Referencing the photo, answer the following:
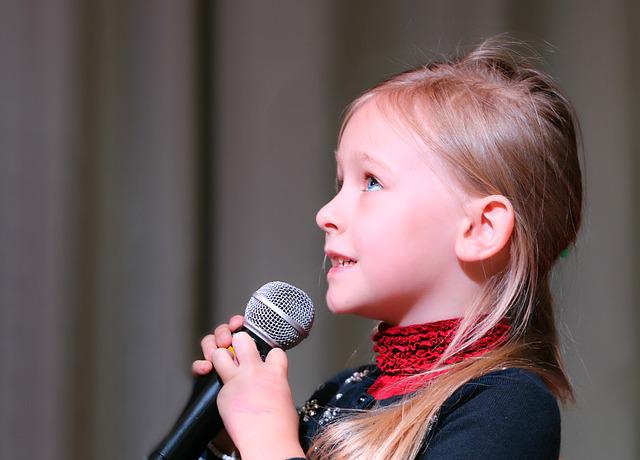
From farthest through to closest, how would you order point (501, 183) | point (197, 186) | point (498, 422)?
point (197, 186)
point (501, 183)
point (498, 422)

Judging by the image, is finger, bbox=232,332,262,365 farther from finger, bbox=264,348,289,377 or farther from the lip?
the lip

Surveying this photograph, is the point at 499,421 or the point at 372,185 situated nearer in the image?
the point at 499,421

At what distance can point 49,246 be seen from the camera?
1461 millimetres

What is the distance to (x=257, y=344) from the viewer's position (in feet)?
2.64

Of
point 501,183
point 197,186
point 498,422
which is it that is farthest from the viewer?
point 197,186

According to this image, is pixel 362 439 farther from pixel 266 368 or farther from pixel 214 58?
pixel 214 58

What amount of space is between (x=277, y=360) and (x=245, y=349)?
3 cm

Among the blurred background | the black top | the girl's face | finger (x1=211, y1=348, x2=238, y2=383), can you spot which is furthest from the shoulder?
the blurred background

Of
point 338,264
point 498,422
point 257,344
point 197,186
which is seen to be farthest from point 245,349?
point 197,186

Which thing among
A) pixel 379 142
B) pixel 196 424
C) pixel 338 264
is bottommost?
pixel 196 424

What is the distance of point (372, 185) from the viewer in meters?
0.85

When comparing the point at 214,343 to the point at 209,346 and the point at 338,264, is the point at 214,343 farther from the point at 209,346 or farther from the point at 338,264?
the point at 338,264

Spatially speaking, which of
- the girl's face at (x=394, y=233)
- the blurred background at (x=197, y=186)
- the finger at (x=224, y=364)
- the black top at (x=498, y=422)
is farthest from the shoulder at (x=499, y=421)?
the blurred background at (x=197, y=186)

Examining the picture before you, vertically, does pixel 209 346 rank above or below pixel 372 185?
below
